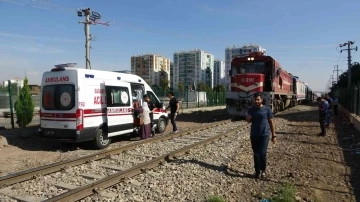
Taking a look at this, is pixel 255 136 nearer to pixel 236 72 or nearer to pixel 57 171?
pixel 57 171

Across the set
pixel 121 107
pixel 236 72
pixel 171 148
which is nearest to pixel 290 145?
pixel 171 148

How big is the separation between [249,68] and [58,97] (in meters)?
12.9

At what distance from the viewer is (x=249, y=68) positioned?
19.6 metres

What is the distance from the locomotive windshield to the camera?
63.5 feet

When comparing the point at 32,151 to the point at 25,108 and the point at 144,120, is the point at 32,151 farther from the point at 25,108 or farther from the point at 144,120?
the point at 25,108

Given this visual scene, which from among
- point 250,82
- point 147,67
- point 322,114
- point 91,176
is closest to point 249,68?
point 250,82

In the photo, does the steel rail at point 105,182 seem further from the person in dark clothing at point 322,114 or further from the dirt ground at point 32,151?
the person in dark clothing at point 322,114

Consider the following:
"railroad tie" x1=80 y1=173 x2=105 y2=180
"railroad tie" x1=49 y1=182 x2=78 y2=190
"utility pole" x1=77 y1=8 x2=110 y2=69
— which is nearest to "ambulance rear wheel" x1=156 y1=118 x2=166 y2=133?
"railroad tie" x1=80 y1=173 x2=105 y2=180

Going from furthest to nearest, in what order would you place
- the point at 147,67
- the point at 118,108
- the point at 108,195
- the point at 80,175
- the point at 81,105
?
the point at 147,67
the point at 118,108
the point at 81,105
the point at 80,175
the point at 108,195

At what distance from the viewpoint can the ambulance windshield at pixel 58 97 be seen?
944 centimetres

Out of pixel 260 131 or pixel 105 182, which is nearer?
pixel 105 182

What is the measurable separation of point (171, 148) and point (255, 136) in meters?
3.68

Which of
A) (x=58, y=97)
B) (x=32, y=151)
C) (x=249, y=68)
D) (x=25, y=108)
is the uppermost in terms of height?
(x=249, y=68)

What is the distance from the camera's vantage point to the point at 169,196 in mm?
5523
